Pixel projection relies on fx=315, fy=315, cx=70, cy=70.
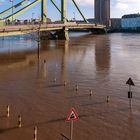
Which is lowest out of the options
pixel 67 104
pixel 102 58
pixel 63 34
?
pixel 67 104

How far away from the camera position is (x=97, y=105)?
2125 centimetres

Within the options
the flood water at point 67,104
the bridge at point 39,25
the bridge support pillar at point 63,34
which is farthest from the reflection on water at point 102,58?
the bridge support pillar at point 63,34

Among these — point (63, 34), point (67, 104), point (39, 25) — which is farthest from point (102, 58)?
point (63, 34)

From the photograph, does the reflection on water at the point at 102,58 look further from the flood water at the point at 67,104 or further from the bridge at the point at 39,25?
the bridge at the point at 39,25

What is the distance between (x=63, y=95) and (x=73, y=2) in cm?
10963

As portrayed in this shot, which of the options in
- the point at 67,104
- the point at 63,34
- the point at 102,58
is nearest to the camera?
the point at 67,104

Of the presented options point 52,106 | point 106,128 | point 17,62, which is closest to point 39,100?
point 52,106

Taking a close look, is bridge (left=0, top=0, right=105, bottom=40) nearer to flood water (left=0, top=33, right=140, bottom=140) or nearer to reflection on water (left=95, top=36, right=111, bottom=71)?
reflection on water (left=95, top=36, right=111, bottom=71)

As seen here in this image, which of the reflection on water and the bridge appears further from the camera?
the bridge

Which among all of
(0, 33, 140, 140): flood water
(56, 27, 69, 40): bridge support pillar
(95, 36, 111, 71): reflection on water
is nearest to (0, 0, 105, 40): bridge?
(56, 27, 69, 40): bridge support pillar

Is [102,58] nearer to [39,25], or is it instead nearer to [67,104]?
[39,25]

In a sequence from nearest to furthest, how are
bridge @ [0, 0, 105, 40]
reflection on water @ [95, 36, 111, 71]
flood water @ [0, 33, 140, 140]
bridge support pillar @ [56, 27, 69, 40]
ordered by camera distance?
1. flood water @ [0, 33, 140, 140]
2. reflection on water @ [95, 36, 111, 71]
3. bridge @ [0, 0, 105, 40]
4. bridge support pillar @ [56, 27, 69, 40]

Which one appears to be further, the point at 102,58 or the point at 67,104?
the point at 102,58

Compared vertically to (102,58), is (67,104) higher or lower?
lower
